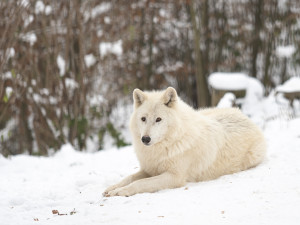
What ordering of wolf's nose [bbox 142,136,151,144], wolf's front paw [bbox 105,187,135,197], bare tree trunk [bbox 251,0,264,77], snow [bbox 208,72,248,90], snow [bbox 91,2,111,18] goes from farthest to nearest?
1. bare tree trunk [bbox 251,0,264,77]
2. snow [bbox 91,2,111,18]
3. snow [bbox 208,72,248,90]
4. wolf's nose [bbox 142,136,151,144]
5. wolf's front paw [bbox 105,187,135,197]

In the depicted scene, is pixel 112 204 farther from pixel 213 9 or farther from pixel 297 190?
pixel 213 9

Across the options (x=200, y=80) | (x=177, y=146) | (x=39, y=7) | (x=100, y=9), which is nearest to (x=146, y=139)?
(x=177, y=146)

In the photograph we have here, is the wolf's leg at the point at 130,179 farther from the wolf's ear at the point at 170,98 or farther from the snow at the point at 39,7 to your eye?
the snow at the point at 39,7

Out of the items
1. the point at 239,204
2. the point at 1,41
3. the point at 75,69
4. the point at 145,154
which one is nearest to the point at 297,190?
the point at 239,204

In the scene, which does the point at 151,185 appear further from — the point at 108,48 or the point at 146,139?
the point at 108,48

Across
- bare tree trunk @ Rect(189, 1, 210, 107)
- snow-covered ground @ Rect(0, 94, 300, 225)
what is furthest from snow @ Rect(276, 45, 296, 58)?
snow-covered ground @ Rect(0, 94, 300, 225)

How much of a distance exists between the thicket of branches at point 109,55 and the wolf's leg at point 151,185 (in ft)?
11.2

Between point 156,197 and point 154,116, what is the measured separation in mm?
1020

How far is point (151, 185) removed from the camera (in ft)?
13.7

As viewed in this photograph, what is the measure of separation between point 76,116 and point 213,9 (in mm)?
5895

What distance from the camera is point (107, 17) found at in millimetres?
9562

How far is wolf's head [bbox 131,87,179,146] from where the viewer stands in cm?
428

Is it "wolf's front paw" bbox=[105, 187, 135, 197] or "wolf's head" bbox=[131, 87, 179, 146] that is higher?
"wolf's head" bbox=[131, 87, 179, 146]

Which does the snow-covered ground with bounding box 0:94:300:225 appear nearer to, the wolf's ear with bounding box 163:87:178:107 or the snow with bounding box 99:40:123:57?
the wolf's ear with bounding box 163:87:178:107
